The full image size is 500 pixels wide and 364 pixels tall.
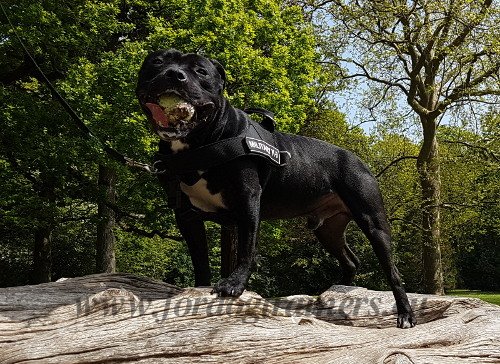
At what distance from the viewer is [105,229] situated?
15.3m

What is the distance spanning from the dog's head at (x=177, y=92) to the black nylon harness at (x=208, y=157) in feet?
0.65

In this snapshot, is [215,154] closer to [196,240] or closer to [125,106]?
[196,240]

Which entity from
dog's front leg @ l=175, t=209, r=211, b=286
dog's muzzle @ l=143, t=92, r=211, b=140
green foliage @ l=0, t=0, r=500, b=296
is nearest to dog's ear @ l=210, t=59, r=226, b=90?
dog's muzzle @ l=143, t=92, r=211, b=140

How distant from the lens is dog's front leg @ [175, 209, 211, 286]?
160 inches

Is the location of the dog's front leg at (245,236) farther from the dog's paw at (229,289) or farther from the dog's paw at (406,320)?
the dog's paw at (406,320)

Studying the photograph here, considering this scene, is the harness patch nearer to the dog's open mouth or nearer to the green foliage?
the dog's open mouth

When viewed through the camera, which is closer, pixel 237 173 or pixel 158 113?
pixel 158 113

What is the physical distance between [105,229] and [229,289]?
487 inches

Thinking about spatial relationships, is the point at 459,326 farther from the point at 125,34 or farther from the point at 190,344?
the point at 125,34

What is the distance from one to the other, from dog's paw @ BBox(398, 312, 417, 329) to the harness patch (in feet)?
5.20

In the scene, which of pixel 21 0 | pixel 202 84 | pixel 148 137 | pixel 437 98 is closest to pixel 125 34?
pixel 21 0

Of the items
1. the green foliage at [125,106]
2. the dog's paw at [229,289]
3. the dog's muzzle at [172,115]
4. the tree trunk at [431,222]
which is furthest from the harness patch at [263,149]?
the tree trunk at [431,222]

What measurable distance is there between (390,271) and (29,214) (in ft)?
40.1

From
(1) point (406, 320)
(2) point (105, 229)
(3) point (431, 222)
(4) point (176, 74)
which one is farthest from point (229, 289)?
(3) point (431, 222)
